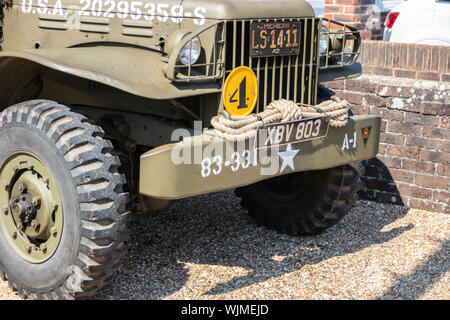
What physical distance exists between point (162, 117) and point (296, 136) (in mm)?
841

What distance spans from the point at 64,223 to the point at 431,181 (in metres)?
3.39

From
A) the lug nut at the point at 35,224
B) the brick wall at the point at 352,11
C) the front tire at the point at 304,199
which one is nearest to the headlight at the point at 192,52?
the lug nut at the point at 35,224

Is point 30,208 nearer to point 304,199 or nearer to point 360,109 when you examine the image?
point 304,199

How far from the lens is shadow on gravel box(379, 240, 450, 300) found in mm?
4574

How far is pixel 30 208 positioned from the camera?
13.9 feet

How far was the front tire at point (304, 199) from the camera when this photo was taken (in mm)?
5340

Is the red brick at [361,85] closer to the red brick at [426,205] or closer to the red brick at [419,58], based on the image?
the red brick at [419,58]

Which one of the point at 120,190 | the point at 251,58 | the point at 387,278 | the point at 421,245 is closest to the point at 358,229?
the point at 421,245

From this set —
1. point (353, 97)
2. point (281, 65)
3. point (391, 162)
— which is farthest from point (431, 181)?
point (281, 65)

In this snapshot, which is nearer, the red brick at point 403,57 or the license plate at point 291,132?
the license plate at point 291,132

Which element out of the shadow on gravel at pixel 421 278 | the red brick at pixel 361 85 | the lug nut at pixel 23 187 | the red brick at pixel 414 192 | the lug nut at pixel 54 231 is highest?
the red brick at pixel 361 85

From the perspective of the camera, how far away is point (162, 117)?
450 centimetres

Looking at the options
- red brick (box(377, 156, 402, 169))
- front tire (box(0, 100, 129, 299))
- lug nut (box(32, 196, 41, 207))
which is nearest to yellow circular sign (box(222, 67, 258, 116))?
front tire (box(0, 100, 129, 299))

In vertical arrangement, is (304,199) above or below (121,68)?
below
